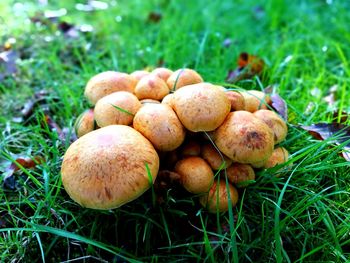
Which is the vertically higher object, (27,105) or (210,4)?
(210,4)

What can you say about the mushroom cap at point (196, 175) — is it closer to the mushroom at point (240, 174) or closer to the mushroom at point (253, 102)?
the mushroom at point (240, 174)

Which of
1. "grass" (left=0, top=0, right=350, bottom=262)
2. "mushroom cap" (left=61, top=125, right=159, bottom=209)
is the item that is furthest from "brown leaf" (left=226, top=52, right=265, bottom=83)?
"mushroom cap" (left=61, top=125, right=159, bottom=209)

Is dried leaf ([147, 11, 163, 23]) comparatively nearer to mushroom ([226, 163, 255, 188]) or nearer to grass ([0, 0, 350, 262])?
grass ([0, 0, 350, 262])

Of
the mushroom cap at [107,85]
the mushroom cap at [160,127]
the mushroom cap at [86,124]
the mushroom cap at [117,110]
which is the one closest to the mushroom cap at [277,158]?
the mushroom cap at [160,127]

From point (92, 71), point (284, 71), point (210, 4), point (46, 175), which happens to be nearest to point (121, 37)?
point (92, 71)

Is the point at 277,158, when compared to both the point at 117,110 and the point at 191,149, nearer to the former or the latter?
the point at 191,149

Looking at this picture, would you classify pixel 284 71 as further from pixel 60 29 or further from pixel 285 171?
pixel 60 29
